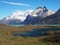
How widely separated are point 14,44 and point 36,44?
7.03 metres

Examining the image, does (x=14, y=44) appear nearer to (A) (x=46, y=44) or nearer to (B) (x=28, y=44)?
(B) (x=28, y=44)

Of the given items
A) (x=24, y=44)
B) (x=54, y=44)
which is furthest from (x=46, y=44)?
(x=24, y=44)

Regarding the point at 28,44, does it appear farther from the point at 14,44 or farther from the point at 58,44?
the point at 58,44

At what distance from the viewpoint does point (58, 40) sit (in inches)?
2483

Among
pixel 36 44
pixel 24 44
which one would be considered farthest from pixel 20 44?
pixel 36 44

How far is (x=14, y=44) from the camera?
57.2m

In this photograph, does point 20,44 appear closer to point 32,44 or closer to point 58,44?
point 32,44

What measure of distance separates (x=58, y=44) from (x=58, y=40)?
808 cm

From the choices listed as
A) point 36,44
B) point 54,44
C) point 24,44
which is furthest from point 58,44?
point 24,44

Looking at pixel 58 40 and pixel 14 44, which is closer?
pixel 14 44

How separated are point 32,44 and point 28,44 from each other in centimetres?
139

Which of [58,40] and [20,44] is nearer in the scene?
[20,44]

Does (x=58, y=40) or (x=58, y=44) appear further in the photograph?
(x=58, y=40)

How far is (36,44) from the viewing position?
185ft
